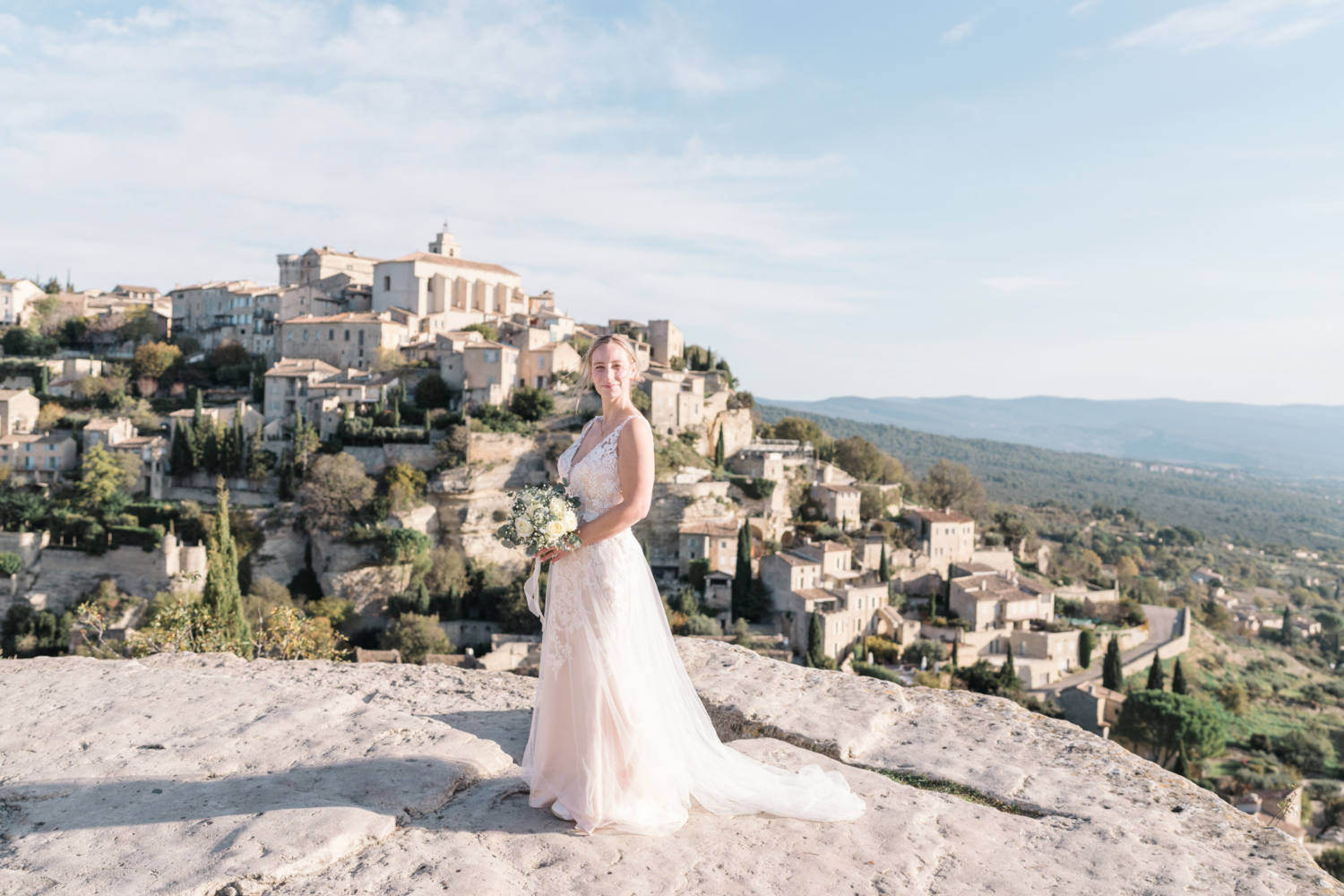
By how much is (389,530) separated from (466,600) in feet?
13.7

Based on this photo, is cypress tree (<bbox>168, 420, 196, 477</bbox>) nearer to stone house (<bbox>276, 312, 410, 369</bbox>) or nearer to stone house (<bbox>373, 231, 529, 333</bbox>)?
stone house (<bbox>276, 312, 410, 369</bbox>)

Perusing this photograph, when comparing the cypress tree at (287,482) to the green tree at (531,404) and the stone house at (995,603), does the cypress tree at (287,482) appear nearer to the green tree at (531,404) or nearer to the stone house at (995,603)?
the green tree at (531,404)

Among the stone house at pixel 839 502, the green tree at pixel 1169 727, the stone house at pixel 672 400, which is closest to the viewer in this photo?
the green tree at pixel 1169 727

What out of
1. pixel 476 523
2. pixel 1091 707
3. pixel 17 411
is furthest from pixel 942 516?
pixel 17 411

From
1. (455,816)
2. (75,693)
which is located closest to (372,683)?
(75,693)

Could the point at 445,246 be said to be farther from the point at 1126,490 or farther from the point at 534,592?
the point at 1126,490

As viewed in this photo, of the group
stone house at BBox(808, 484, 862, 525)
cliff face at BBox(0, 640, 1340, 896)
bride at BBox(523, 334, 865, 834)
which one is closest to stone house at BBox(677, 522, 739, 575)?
stone house at BBox(808, 484, 862, 525)

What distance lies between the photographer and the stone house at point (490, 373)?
3697 cm

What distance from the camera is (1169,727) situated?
2691 cm

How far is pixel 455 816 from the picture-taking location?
346 cm

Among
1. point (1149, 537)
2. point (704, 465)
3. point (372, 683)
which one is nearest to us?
point (372, 683)

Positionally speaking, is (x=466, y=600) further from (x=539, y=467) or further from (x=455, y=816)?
(x=455, y=816)

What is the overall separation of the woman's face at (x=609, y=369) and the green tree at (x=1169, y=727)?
2972cm

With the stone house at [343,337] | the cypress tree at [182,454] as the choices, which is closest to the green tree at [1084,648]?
the stone house at [343,337]
